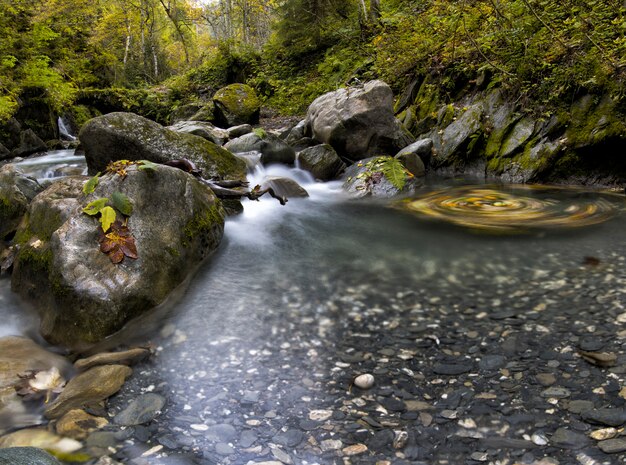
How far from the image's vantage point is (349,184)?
31.3ft

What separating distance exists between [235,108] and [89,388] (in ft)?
44.5

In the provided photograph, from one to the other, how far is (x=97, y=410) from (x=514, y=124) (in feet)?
31.1

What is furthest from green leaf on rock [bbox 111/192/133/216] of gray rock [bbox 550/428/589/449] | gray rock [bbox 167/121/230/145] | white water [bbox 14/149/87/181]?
gray rock [bbox 167/121/230/145]

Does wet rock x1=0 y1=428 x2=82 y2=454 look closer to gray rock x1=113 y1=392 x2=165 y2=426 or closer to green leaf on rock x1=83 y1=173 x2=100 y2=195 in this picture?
gray rock x1=113 y1=392 x2=165 y2=426

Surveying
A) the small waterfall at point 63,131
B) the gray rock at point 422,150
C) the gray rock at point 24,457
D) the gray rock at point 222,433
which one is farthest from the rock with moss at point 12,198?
the small waterfall at point 63,131

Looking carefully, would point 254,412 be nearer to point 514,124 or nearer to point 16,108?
point 514,124

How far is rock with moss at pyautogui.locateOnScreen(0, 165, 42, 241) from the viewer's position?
5.71m

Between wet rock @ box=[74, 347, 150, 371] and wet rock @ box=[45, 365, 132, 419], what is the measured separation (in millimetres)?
88

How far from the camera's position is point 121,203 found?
4.43 meters

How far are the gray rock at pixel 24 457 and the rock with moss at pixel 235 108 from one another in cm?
1409

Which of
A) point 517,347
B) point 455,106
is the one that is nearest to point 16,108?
point 455,106

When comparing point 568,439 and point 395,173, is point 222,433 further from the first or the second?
point 395,173

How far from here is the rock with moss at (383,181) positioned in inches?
352

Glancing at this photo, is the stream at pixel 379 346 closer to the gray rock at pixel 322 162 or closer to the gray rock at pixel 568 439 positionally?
the gray rock at pixel 568 439
